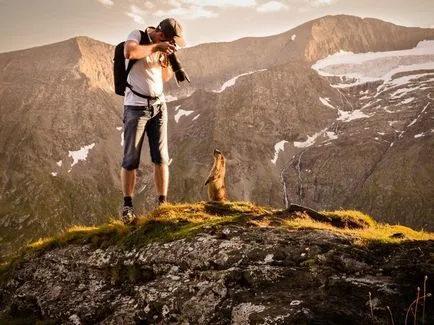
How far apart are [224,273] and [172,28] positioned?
495 cm

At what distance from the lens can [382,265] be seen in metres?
6.34

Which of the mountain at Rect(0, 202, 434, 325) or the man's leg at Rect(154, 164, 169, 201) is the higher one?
the man's leg at Rect(154, 164, 169, 201)

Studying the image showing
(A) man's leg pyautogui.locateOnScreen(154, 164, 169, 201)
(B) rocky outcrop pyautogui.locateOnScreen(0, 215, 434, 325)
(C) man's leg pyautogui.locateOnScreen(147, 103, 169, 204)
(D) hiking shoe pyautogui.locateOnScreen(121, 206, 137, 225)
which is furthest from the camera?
(A) man's leg pyautogui.locateOnScreen(154, 164, 169, 201)

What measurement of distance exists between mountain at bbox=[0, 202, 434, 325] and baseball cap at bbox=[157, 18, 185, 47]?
3.66 meters

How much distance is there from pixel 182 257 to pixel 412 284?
3.59 meters

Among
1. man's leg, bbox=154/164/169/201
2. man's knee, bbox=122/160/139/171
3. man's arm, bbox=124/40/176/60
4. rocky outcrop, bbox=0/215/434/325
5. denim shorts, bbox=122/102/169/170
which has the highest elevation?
man's arm, bbox=124/40/176/60

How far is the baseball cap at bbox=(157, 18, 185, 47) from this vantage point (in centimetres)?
896

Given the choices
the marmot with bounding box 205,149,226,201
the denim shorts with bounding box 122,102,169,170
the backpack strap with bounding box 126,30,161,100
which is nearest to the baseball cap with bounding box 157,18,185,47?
the backpack strap with bounding box 126,30,161,100

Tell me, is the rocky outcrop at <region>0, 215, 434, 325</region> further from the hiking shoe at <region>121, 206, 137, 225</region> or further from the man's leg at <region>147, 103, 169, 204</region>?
the man's leg at <region>147, 103, 169, 204</region>

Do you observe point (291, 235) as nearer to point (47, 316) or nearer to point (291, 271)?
point (291, 271)

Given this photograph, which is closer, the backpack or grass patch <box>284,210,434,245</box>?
grass patch <box>284,210,434,245</box>

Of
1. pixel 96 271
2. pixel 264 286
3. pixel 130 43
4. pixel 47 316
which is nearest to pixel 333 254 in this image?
pixel 264 286

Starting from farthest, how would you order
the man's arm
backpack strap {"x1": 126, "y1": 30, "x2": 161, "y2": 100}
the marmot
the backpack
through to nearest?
the marmot < the backpack < backpack strap {"x1": 126, "y1": 30, "x2": 161, "y2": 100} < the man's arm

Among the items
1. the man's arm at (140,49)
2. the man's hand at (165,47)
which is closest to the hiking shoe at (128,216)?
the man's arm at (140,49)
